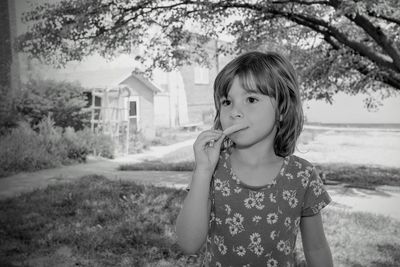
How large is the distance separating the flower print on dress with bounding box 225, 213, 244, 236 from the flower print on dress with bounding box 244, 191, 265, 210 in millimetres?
54

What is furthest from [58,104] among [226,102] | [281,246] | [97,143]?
[281,246]

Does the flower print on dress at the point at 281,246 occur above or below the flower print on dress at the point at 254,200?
below

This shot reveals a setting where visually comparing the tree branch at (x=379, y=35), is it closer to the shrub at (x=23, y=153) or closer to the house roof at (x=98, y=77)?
the shrub at (x=23, y=153)

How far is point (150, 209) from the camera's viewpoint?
15.6ft

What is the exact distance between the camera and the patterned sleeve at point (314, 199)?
5.17 ft

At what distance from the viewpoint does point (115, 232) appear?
3934 mm

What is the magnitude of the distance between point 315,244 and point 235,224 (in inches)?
13.3

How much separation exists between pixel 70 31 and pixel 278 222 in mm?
4504

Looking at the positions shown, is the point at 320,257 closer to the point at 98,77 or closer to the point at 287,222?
the point at 287,222

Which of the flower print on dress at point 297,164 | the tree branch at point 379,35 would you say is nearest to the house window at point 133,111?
the tree branch at point 379,35

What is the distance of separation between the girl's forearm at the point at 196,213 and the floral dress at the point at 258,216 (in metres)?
0.11

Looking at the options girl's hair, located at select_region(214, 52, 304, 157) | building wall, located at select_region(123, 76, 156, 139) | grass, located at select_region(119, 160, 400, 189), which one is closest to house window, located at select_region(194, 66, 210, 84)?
building wall, located at select_region(123, 76, 156, 139)

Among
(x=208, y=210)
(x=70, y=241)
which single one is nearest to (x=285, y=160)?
(x=208, y=210)

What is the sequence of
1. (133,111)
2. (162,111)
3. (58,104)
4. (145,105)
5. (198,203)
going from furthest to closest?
(162,111), (145,105), (133,111), (58,104), (198,203)
